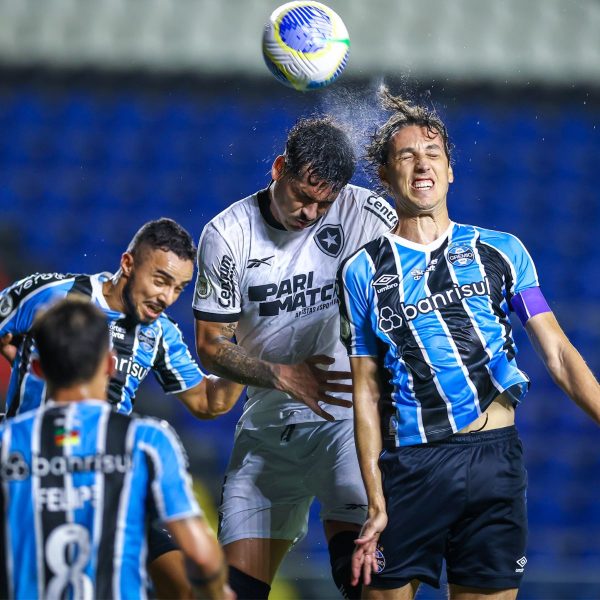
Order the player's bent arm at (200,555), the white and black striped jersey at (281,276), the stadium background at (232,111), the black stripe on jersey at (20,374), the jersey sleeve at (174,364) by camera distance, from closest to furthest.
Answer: the player's bent arm at (200,555), the black stripe on jersey at (20,374), the white and black striped jersey at (281,276), the jersey sleeve at (174,364), the stadium background at (232,111)

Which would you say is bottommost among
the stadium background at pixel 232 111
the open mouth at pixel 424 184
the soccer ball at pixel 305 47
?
the open mouth at pixel 424 184

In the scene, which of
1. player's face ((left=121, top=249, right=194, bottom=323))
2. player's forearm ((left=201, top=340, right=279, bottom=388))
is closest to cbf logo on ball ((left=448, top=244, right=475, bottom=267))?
player's forearm ((left=201, top=340, right=279, bottom=388))

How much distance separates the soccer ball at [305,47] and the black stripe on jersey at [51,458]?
6.46 ft

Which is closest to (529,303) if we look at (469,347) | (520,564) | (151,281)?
(469,347)

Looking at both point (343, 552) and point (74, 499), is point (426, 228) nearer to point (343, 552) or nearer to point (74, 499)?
point (343, 552)

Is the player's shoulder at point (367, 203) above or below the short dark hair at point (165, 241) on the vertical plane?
above

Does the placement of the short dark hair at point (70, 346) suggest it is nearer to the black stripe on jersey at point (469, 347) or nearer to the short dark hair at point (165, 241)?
the black stripe on jersey at point (469, 347)

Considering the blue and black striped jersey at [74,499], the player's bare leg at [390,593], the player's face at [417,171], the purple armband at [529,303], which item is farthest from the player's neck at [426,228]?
the blue and black striped jersey at [74,499]

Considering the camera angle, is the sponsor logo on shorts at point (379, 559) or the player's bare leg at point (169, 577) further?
the player's bare leg at point (169, 577)

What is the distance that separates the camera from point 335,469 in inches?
151

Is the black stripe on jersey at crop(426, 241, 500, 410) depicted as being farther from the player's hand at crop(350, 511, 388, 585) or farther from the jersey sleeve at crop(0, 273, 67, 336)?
the jersey sleeve at crop(0, 273, 67, 336)

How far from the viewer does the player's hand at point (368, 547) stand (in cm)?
313

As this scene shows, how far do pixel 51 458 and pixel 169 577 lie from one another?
1.45 metres

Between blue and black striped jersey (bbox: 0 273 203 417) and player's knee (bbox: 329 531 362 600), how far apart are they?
89 cm
